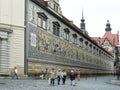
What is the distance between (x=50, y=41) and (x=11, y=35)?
11.7 meters

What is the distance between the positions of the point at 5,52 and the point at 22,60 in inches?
94.8

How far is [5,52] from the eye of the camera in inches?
1599

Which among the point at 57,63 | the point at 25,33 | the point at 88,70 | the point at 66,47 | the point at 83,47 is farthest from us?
the point at 88,70

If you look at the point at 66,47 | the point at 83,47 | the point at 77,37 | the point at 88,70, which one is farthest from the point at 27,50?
the point at 88,70

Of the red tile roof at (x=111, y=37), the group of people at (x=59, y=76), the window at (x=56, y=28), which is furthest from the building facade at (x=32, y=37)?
the red tile roof at (x=111, y=37)

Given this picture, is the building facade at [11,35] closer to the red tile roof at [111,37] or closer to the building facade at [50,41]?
the building facade at [50,41]

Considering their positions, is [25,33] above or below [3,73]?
above

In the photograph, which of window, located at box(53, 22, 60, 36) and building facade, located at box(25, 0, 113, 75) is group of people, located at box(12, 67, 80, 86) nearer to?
building facade, located at box(25, 0, 113, 75)

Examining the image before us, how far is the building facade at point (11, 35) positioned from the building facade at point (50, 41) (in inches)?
39.2

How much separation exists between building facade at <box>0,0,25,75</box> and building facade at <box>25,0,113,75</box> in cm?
100

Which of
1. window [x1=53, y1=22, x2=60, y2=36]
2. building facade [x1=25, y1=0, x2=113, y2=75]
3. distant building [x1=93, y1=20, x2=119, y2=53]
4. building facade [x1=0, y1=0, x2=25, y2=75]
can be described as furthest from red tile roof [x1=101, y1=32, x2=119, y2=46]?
building facade [x1=0, y1=0, x2=25, y2=75]

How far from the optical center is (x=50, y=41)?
52281mm

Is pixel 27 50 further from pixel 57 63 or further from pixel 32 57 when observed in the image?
pixel 57 63

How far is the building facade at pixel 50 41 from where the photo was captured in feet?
146
